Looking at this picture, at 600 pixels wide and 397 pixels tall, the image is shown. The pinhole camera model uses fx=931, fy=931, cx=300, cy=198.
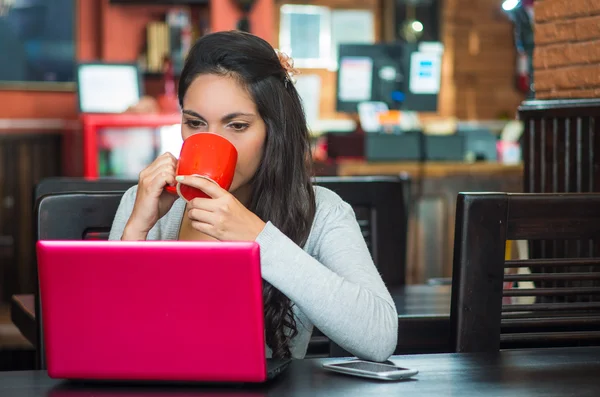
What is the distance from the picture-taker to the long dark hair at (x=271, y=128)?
158cm

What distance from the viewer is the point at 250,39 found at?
1.65 meters

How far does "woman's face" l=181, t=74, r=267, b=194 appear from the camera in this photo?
1521 mm

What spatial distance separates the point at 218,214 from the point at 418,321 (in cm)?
61

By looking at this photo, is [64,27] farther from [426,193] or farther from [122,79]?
[426,193]

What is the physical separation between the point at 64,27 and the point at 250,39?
4958 millimetres

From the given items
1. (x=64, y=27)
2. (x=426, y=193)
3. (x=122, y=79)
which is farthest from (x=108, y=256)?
(x=64, y=27)

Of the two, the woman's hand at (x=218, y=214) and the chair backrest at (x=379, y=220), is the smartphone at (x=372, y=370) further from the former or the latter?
the chair backrest at (x=379, y=220)

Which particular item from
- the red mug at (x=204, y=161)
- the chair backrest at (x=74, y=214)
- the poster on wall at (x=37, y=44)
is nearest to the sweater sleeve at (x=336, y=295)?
the red mug at (x=204, y=161)

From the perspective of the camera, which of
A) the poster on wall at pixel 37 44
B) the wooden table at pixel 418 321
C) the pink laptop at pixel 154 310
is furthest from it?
the poster on wall at pixel 37 44

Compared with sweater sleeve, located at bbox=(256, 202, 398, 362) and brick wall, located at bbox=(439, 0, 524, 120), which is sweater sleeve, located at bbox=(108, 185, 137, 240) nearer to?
sweater sleeve, located at bbox=(256, 202, 398, 362)

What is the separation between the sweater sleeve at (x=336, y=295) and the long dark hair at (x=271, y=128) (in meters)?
0.17

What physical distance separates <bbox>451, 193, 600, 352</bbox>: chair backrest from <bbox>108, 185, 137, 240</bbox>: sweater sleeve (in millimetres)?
605

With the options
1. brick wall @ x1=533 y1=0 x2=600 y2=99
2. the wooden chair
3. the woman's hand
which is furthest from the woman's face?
brick wall @ x1=533 y1=0 x2=600 y2=99

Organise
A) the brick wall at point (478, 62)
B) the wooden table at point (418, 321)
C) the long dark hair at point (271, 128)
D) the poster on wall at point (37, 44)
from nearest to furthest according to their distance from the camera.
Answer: the long dark hair at point (271, 128), the wooden table at point (418, 321), the poster on wall at point (37, 44), the brick wall at point (478, 62)
